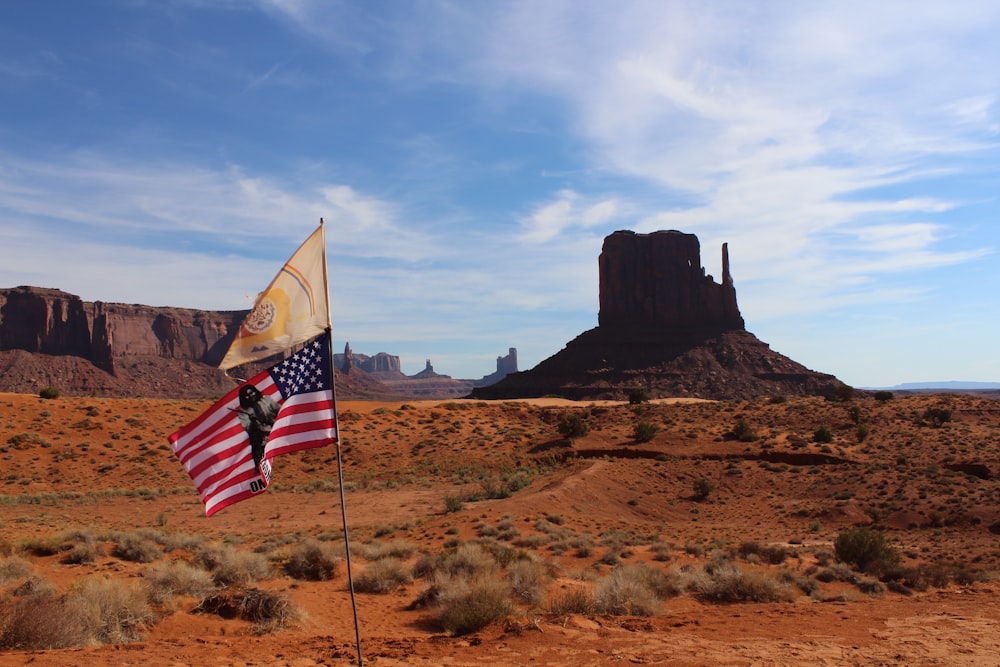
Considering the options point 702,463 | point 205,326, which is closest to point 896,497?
point 702,463

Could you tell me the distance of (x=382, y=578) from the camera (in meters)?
14.1

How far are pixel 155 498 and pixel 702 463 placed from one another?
27621mm

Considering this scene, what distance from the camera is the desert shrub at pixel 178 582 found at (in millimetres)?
11914

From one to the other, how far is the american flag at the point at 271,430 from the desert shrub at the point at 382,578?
696cm

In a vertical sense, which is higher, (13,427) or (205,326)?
(205,326)

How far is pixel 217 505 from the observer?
7523 millimetres

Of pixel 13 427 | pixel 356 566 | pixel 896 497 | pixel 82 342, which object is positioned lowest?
pixel 896 497

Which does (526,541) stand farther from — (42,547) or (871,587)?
(42,547)

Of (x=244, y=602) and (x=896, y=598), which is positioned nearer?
(x=244, y=602)

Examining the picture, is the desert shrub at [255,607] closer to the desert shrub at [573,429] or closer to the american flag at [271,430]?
the american flag at [271,430]

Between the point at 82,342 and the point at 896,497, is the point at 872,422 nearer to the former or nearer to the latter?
the point at 896,497

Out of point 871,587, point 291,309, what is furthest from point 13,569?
point 871,587

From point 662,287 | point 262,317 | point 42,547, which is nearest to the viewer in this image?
point 262,317

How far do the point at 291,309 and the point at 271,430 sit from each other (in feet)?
4.56
